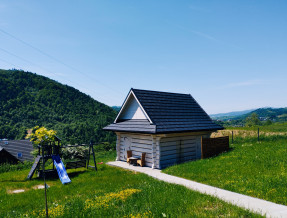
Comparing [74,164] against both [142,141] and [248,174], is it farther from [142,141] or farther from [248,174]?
[248,174]

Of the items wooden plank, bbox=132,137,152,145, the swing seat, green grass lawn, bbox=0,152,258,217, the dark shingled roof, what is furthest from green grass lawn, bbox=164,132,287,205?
the swing seat

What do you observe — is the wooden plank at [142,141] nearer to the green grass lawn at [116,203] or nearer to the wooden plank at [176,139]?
the wooden plank at [176,139]

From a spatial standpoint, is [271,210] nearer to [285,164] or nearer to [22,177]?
[285,164]

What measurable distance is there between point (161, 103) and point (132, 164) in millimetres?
5247

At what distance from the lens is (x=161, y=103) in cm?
1633

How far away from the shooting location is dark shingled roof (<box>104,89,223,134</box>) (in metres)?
13.9

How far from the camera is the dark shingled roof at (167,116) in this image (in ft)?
45.7

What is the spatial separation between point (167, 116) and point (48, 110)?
7046cm

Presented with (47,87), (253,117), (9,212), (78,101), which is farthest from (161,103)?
(253,117)

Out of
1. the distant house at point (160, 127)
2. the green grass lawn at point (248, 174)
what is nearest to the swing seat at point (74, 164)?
the distant house at point (160, 127)

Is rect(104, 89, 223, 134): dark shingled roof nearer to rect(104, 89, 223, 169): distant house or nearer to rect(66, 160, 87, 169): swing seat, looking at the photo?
rect(104, 89, 223, 169): distant house

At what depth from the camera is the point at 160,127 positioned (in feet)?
43.7

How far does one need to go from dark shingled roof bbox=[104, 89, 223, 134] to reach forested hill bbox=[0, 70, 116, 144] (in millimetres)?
41743

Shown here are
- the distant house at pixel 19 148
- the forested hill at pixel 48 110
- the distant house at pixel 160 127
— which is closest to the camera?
the distant house at pixel 160 127
